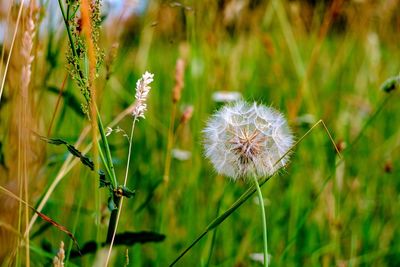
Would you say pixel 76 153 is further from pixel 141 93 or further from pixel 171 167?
pixel 171 167

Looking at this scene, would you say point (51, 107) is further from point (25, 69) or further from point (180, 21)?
point (25, 69)

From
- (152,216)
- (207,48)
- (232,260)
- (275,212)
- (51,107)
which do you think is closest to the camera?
(232,260)

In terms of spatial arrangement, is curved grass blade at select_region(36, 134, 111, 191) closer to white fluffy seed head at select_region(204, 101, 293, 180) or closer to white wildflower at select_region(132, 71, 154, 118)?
white wildflower at select_region(132, 71, 154, 118)

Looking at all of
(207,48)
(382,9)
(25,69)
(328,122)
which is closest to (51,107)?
(207,48)

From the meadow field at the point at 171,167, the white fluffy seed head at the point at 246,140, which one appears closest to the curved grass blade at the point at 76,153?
the meadow field at the point at 171,167

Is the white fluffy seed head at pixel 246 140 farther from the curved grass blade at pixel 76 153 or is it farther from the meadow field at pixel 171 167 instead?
the curved grass blade at pixel 76 153
